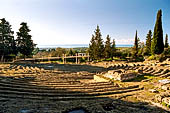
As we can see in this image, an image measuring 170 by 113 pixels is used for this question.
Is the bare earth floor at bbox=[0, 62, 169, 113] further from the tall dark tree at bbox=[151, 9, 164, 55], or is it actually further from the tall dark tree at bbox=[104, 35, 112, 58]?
the tall dark tree at bbox=[104, 35, 112, 58]

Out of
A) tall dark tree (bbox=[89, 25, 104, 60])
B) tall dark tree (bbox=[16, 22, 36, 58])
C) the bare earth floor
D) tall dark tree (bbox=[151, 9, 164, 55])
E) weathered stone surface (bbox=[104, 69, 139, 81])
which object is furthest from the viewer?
tall dark tree (bbox=[89, 25, 104, 60])

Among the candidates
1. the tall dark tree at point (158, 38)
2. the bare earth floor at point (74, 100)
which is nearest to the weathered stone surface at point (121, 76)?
the bare earth floor at point (74, 100)

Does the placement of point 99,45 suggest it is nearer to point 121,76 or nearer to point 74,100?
point 121,76

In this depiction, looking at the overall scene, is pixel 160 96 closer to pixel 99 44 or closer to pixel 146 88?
pixel 146 88

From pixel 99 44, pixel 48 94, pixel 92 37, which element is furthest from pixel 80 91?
pixel 92 37

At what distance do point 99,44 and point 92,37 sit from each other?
4296 millimetres

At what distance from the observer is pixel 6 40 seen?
3106 centimetres

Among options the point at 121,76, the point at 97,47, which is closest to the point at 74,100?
the point at 121,76

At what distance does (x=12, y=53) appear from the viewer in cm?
3334

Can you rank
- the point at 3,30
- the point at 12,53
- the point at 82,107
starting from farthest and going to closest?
the point at 12,53
the point at 3,30
the point at 82,107

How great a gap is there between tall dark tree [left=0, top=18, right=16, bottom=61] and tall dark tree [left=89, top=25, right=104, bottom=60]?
24.8 m

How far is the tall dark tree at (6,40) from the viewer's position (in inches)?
1178

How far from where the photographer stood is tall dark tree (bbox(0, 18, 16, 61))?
29916 mm

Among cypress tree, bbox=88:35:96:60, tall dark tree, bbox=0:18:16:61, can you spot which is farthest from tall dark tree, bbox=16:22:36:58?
cypress tree, bbox=88:35:96:60
